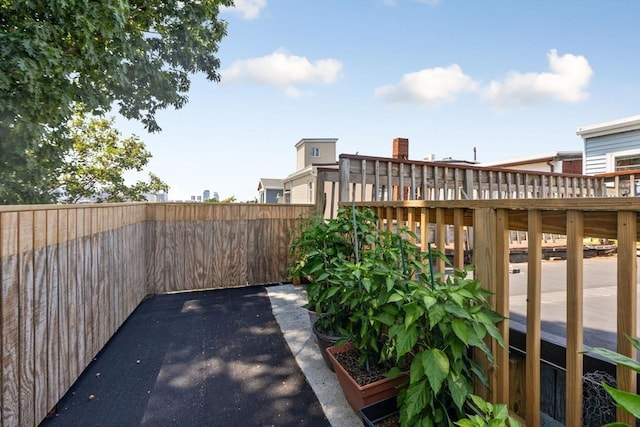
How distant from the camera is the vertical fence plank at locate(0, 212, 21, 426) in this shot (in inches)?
60.1

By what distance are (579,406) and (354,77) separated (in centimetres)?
904

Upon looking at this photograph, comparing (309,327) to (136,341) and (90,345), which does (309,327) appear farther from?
(90,345)

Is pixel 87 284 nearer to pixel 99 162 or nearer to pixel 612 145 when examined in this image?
pixel 99 162

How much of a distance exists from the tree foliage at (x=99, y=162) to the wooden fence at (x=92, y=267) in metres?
5.08

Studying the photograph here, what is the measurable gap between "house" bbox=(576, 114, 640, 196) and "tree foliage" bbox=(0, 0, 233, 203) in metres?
9.69

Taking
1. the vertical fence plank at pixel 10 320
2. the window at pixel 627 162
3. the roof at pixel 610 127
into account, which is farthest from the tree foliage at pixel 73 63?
the window at pixel 627 162

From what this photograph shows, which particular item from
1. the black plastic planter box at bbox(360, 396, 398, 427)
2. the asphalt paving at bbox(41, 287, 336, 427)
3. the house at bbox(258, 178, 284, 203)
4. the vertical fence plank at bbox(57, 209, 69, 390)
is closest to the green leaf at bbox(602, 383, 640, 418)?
the black plastic planter box at bbox(360, 396, 398, 427)

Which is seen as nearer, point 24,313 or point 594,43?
point 24,313

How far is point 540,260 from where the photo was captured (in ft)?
4.25

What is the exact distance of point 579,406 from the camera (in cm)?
111

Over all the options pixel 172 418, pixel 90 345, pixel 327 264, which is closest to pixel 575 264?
pixel 327 264

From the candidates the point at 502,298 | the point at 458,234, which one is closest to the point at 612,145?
the point at 458,234

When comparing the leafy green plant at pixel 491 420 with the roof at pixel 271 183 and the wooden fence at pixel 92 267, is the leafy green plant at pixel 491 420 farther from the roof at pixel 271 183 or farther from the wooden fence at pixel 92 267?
the roof at pixel 271 183

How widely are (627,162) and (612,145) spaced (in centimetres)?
56
